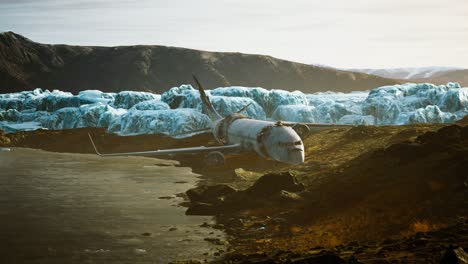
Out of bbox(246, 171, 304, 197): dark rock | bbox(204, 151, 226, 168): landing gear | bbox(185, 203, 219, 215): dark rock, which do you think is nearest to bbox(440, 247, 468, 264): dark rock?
bbox(185, 203, 219, 215): dark rock

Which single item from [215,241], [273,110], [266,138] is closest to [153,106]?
[273,110]

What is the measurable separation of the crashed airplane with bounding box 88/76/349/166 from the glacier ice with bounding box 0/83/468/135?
82.5 ft

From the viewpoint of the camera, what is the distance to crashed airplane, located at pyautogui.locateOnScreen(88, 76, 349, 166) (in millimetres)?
41594

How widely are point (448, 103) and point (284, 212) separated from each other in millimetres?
61842

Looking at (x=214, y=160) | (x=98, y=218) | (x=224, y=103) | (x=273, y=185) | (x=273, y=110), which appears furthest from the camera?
(x=273, y=110)

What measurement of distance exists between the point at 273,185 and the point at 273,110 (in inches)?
2849

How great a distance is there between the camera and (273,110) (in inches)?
4114

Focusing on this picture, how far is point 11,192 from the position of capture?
3962cm

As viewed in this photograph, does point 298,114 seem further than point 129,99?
No

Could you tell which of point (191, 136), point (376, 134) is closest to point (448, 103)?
point (376, 134)

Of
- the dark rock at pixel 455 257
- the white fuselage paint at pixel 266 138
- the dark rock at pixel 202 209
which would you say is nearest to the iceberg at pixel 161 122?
the white fuselage paint at pixel 266 138

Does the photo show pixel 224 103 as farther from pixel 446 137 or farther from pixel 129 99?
pixel 446 137

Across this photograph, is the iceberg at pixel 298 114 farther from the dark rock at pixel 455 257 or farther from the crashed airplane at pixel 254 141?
the dark rock at pixel 455 257

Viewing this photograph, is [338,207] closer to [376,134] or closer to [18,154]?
[376,134]
